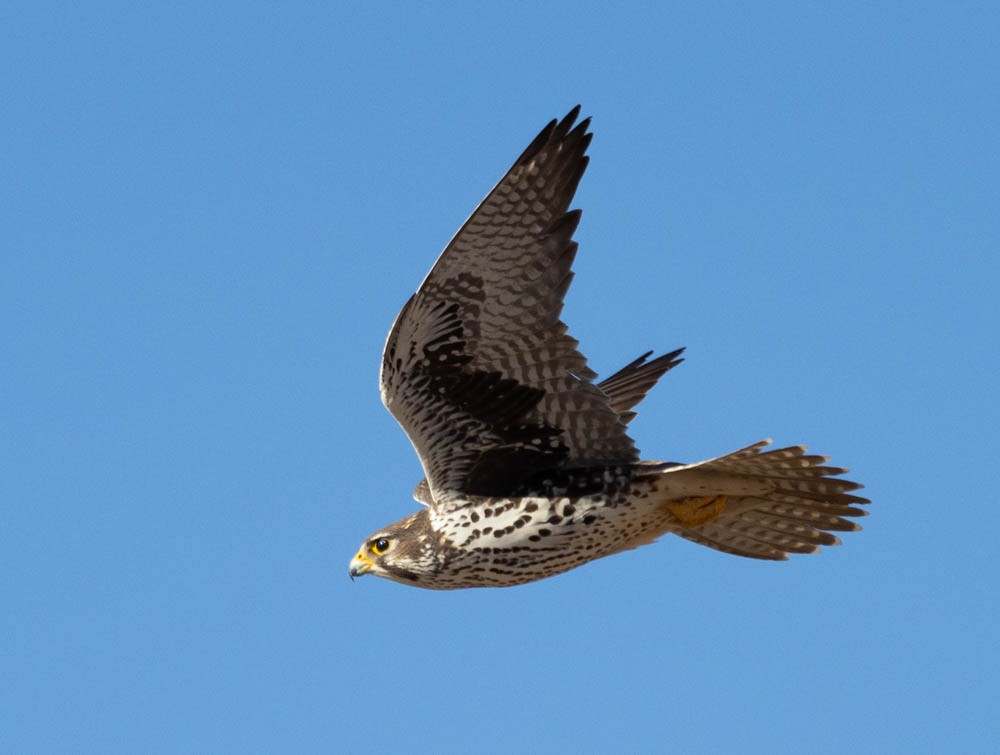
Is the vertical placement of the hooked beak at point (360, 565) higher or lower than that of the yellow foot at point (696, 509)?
higher

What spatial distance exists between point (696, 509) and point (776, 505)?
1.66 ft

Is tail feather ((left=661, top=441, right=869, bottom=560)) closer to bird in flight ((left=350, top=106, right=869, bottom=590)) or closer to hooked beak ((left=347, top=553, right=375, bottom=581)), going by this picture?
bird in flight ((left=350, top=106, right=869, bottom=590))

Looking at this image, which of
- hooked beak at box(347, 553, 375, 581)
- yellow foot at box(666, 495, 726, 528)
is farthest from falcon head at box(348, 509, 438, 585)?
yellow foot at box(666, 495, 726, 528)

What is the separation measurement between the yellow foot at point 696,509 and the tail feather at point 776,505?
0.22 ft

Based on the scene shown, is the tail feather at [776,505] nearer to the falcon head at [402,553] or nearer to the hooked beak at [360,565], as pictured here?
the falcon head at [402,553]

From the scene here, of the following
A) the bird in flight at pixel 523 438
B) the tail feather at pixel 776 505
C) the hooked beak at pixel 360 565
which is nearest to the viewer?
the bird in flight at pixel 523 438

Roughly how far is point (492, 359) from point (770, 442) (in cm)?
143

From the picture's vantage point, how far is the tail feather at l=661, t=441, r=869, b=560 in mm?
8625

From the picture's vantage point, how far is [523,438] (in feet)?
28.9

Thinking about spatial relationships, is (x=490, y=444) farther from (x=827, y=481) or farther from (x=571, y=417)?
(x=827, y=481)

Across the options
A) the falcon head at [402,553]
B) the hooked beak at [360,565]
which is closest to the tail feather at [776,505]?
the falcon head at [402,553]

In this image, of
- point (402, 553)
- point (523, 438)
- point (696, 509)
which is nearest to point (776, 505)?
point (696, 509)

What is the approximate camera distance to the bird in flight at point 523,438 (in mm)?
8289

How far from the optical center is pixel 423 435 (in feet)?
28.8
